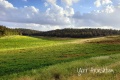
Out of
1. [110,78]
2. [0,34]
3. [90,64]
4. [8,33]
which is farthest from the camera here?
[8,33]

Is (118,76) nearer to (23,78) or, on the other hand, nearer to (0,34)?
(23,78)

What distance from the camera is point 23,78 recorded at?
64.6ft

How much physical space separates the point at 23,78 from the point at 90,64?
286 inches

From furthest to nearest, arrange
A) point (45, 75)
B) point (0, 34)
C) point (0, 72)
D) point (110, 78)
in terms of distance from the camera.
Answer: point (0, 34) < point (0, 72) < point (45, 75) < point (110, 78)

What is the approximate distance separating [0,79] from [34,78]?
9.49 feet

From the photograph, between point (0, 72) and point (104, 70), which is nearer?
point (104, 70)

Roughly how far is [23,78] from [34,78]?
0.91 m

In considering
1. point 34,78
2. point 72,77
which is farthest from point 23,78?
point 72,77

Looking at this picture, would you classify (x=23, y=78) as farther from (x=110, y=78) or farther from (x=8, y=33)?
(x=8, y=33)

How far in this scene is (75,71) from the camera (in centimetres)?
2116

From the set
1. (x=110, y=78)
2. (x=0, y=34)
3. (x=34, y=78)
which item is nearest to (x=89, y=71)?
(x=110, y=78)

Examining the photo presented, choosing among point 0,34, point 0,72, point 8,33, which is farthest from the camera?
point 8,33

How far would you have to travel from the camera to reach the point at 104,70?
2080cm

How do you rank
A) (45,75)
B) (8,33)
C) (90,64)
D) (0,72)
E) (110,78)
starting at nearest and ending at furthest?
1. (110,78)
2. (45,75)
3. (90,64)
4. (0,72)
5. (8,33)
